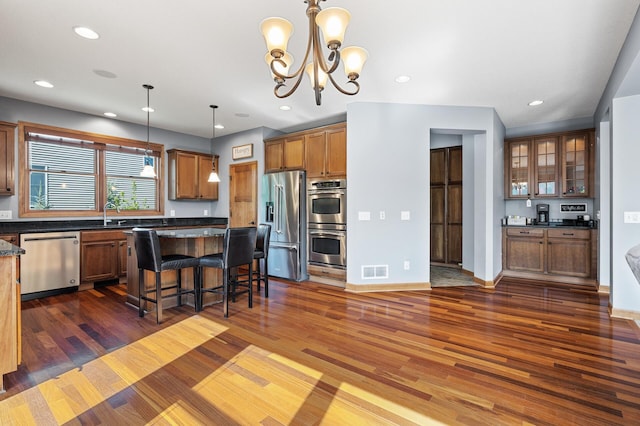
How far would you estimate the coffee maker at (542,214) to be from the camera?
5324 mm

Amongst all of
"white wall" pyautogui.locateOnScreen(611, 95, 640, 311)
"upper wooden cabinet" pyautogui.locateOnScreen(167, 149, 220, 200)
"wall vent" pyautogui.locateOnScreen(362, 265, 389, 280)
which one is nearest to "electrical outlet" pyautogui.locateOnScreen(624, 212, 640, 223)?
"white wall" pyautogui.locateOnScreen(611, 95, 640, 311)

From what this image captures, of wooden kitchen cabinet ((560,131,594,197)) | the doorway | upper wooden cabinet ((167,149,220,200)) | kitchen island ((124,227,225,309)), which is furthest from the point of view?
the doorway

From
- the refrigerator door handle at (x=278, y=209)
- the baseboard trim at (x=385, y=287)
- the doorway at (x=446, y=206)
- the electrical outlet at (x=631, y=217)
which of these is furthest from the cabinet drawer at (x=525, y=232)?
the refrigerator door handle at (x=278, y=209)

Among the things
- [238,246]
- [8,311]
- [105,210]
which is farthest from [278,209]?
[8,311]

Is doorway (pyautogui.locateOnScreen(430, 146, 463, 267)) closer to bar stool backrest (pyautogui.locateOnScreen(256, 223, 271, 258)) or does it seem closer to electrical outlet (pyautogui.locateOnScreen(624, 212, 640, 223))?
electrical outlet (pyautogui.locateOnScreen(624, 212, 640, 223))

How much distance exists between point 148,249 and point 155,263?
0.17 m

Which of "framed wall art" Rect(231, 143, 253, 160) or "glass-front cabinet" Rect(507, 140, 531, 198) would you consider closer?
"glass-front cabinet" Rect(507, 140, 531, 198)

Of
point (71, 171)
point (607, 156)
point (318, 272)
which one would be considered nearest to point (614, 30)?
point (607, 156)

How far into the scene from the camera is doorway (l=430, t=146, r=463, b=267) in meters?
6.03

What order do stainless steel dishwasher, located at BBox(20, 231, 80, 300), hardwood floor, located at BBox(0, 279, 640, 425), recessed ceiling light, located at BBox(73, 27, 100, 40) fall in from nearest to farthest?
hardwood floor, located at BBox(0, 279, 640, 425) < recessed ceiling light, located at BBox(73, 27, 100, 40) < stainless steel dishwasher, located at BBox(20, 231, 80, 300)

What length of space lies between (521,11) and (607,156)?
2.89m

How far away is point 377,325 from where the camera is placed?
3.10 meters

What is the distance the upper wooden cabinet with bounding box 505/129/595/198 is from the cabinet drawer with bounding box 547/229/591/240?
0.59 metres

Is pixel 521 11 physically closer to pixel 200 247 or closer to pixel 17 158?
pixel 200 247
